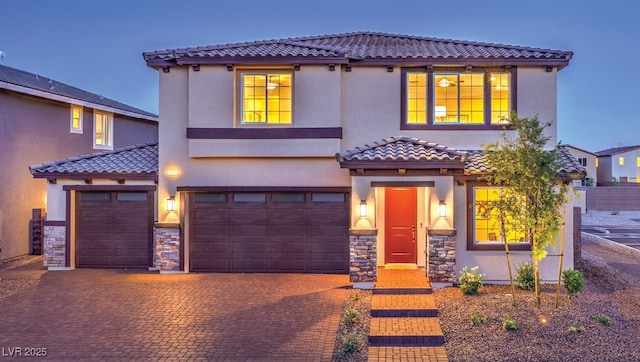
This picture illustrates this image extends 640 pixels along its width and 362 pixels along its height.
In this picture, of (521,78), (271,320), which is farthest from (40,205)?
(521,78)

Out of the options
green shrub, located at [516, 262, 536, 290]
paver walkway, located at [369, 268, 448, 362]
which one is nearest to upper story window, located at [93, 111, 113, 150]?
paver walkway, located at [369, 268, 448, 362]

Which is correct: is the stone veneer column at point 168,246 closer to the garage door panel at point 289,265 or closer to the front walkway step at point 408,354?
the garage door panel at point 289,265

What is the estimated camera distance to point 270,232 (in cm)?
1360

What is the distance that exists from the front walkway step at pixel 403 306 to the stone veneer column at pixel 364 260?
32.4 inches

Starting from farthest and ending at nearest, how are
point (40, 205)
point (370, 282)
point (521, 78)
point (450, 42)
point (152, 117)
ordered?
1. point (152, 117)
2. point (40, 205)
3. point (450, 42)
4. point (521, 78)
5. point (370, 282)

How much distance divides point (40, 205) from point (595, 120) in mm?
143450

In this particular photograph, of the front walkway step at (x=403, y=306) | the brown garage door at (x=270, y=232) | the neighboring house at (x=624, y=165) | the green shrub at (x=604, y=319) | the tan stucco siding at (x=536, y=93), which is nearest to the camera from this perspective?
the green shrub at (x=604, y=319)

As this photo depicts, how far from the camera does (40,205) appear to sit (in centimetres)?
1816

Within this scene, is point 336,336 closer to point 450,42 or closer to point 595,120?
point 450,42

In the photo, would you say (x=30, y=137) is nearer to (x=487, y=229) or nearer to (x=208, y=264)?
(x=208, y=264)

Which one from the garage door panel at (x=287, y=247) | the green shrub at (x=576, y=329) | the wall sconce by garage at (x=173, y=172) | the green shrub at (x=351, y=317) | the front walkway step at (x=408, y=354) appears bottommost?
the front walkway step at (x=408, y=354)

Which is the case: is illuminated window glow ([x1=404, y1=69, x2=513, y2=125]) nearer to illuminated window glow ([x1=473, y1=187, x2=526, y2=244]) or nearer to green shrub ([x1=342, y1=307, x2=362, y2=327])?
illuminated window glow ([x1=473, y1=187, x2=526, y2=244])

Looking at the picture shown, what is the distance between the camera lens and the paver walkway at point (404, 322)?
793cm

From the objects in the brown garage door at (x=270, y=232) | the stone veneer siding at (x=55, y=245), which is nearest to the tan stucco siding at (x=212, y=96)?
the brown garage door at (x=270, y=232)
